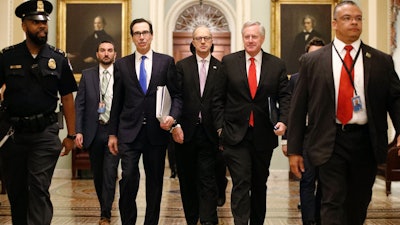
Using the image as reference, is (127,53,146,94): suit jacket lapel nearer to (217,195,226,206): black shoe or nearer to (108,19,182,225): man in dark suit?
(108,19,182,225): man in dark suit

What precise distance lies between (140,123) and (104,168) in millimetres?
1120

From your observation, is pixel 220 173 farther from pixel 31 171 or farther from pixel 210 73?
pixel 31 171

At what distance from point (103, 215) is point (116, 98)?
1.36m

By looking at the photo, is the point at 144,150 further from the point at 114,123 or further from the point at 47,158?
the point at 47,158

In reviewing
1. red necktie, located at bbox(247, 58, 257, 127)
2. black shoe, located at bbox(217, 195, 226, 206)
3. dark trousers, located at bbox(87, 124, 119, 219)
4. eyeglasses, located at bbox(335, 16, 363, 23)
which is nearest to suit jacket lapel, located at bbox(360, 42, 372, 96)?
eyeglasses, located at bbox(335, 16, 363, 23)

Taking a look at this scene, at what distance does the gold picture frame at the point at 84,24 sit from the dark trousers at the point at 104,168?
561 centimetres

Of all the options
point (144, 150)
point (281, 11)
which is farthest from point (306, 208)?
point (281, 11)

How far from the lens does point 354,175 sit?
3543 mm

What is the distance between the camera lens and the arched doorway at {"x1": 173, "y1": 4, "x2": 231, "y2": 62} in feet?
41.1

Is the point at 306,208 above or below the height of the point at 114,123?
below

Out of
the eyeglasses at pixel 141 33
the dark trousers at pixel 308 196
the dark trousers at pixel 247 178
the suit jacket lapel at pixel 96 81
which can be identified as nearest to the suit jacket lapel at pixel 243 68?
the dark trousers at pixel 247 178

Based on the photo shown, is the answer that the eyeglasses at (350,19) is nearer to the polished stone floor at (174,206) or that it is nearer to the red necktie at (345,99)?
the red necktie at (345,99)

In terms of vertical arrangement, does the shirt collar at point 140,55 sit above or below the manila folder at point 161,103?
above

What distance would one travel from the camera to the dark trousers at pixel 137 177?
4730mm
